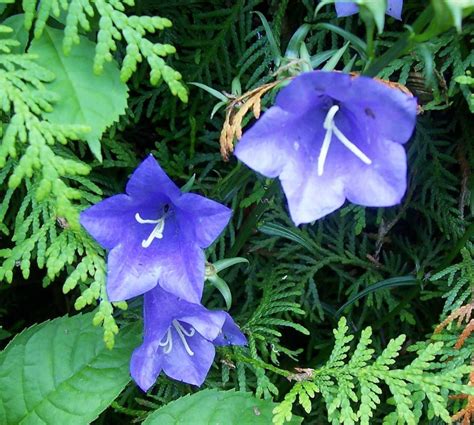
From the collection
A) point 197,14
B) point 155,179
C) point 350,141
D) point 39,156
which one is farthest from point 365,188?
point 197,14

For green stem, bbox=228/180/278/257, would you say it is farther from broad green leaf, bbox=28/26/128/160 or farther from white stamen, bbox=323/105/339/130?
broad green leaf, bbox=28/26/128/160

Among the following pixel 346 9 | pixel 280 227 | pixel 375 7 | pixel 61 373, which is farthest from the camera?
pixel 280 227

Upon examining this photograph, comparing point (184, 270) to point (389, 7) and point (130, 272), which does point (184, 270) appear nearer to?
point (130, 272)

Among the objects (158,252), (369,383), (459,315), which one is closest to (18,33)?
(158,252)

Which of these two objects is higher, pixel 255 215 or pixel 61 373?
pixel 255 215

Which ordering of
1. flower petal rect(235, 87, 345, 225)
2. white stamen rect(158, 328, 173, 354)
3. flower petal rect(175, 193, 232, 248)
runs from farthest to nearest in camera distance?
1. white stamen rect(158, 328, 173, 354)
2. flower petal rect(175, 193, 232, 248)
3. flower petal rect(235, 87, 345, 225)

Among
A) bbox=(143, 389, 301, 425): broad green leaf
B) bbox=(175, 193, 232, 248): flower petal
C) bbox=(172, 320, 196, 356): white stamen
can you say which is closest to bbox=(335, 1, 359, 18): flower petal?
bbox=(175, 193, 232, 248): flower petal

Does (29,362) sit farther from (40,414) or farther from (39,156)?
(39,156)
